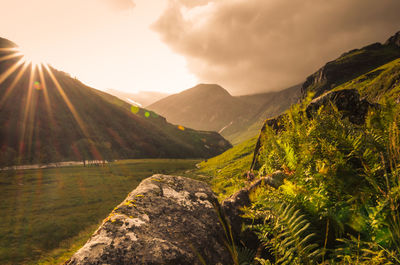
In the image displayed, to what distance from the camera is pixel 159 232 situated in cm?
379

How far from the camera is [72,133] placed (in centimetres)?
12962

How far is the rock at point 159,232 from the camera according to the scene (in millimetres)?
3111

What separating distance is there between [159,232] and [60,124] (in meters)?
159

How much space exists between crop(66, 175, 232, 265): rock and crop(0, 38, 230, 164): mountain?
4227 inches

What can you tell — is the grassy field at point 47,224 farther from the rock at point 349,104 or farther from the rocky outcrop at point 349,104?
the rock at point 349,104

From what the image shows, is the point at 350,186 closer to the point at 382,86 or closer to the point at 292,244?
the point at 292,244

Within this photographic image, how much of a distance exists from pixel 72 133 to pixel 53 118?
1783 cm

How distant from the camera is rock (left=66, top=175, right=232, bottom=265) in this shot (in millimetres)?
3111

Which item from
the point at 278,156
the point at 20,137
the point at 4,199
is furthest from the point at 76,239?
the point at 20,137

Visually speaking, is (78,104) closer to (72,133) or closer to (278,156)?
(72,133)

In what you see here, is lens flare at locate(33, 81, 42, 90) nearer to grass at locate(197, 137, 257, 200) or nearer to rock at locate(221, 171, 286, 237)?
grass at locate(197, 137, 257, 200)

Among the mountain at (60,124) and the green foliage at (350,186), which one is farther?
the mountain at (60,124)

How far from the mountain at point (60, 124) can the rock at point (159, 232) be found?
352 feet

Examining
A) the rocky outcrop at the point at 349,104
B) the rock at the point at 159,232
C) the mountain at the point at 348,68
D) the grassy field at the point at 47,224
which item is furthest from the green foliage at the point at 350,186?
the mountain at the point at 348,68
